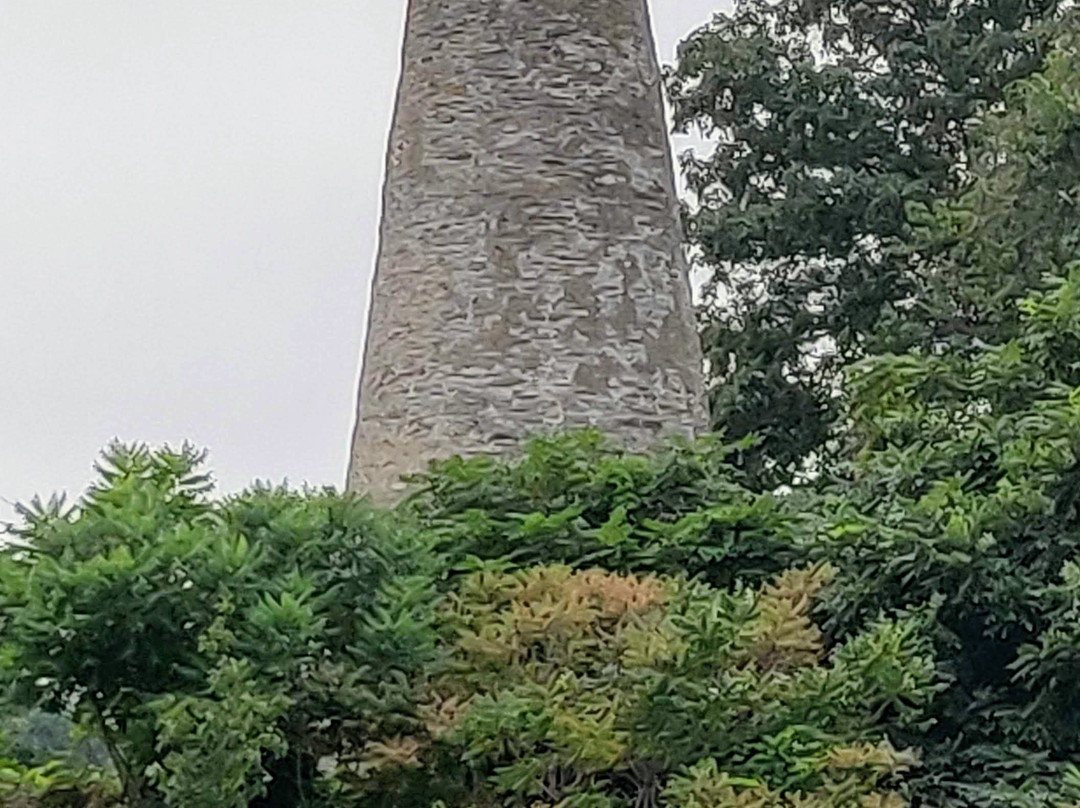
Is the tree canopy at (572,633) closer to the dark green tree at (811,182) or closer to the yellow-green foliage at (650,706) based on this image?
the yellow-green foliage at (650,706)

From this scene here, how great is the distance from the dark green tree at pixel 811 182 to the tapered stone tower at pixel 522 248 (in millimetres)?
4341

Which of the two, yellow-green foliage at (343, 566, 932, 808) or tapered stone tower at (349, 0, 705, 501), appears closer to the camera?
yellow-green foliage at (343, 566, 932, 808)

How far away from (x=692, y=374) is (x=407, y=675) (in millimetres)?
3783

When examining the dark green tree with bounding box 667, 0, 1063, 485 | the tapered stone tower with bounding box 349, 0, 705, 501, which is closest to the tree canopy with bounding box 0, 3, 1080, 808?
the tapered stone tower with bounding box 349, 0, 705, 501

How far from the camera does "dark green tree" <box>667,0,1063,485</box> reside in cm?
1466

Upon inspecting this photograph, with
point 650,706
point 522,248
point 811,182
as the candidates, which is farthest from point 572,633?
point 811,182

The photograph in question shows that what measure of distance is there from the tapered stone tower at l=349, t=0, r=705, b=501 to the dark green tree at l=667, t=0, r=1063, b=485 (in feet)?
14.2

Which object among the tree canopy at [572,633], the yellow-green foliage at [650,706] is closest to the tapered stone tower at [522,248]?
the tree canopy at [572,633]

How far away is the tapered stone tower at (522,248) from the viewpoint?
9.73 m

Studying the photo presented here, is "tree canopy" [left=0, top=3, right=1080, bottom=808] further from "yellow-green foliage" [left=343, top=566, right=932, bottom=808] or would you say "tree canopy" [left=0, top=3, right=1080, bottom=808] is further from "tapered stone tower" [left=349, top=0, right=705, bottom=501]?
"tapered stone tower" [left=349, top=0, right=705, bottom=501]

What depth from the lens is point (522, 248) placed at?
9922mm

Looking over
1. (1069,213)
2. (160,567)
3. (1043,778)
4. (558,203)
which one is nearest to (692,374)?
(558,203)

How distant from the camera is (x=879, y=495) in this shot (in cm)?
861

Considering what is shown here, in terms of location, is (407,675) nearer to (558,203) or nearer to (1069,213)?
(558,203)
